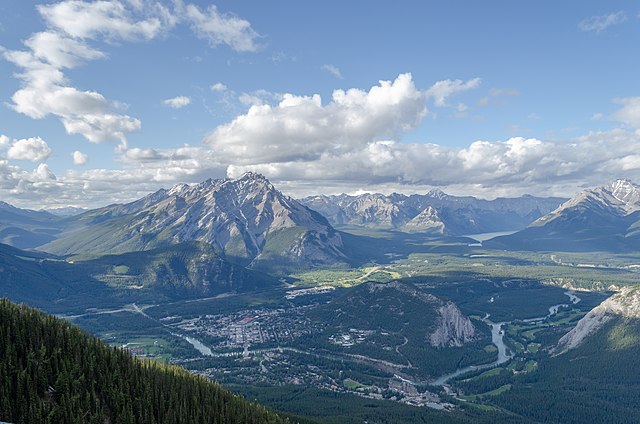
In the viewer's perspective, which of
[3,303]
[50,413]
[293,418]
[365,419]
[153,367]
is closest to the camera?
[50,413]

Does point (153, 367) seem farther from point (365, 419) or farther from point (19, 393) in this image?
point (365, 419)

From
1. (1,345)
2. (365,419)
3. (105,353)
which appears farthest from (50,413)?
(365,419)

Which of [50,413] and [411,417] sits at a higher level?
[50,413]

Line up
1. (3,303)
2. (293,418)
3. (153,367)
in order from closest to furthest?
(3,303)
(153,367)
(293,418)

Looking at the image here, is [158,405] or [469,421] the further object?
[469,421]

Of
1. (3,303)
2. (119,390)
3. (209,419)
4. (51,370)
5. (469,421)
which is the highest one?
(3,303)

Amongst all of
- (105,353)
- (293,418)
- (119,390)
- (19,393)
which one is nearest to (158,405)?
(119,390)
